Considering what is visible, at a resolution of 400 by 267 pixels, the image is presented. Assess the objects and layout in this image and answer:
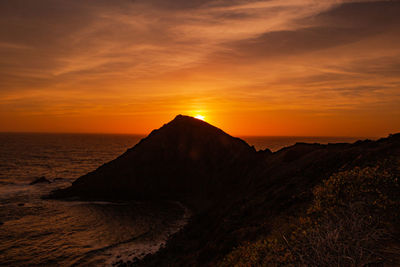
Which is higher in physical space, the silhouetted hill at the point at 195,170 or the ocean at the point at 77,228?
the silhouetted hill at the point at 195,170

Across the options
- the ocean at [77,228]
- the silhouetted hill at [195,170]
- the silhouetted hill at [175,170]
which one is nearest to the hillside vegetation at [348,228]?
the silhouetted hill at [195,170]

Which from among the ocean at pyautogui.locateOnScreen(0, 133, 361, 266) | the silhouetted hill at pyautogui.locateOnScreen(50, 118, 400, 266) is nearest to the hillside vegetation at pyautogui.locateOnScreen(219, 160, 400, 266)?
the silhouetted hill at pyautogui.locateOnScreen(50, 118, 400, 266)

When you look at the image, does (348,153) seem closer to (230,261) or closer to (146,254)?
(230,261)

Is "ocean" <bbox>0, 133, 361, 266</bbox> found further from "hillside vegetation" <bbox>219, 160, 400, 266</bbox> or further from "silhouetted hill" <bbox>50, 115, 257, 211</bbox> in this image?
"hillside vegetation" <bbox>219, 160, 400, 266</bbox>

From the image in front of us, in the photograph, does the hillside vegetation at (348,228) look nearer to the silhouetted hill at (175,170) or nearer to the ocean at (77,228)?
the ocean at (77,228)

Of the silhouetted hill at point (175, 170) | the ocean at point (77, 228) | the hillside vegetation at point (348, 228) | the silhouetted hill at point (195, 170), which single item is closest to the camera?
the hillside vegetation at point (348, 228)

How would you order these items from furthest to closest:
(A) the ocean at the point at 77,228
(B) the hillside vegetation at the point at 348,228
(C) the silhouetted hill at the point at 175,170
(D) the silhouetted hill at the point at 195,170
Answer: (C) the silhouetted hill at the point at 175,170 → (D) the silhouetted hill at the point at 195,170 → (A) the ocean at the point at 77,228 → (B) the hillside vegetation at the point at 348,228

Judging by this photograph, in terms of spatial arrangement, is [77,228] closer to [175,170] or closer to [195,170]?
[175,170]

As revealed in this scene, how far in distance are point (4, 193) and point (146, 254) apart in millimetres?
50083

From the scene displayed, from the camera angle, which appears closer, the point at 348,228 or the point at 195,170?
the point at 348,228

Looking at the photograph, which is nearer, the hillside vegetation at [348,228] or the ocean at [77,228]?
the hillside vegetation at [348,228]

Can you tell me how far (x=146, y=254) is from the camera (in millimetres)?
32250

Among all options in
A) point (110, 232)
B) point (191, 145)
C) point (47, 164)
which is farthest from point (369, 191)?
point (47, 164)

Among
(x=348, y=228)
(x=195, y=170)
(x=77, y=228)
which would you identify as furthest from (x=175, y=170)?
(x=348, y=228)
